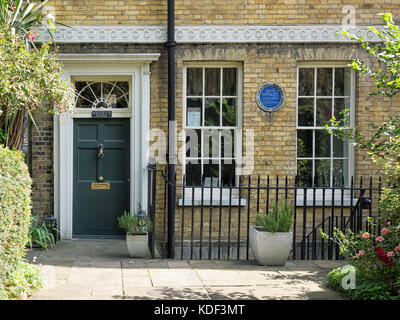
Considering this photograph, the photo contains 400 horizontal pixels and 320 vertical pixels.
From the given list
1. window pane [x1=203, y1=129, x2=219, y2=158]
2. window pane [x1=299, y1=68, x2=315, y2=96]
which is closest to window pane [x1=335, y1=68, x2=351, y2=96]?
window pane [x1=299, y1=68, x2=315, y2=96]

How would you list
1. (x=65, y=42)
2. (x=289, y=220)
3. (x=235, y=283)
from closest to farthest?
1. (x=235, y=283)
2. (x=289, y=220)
3. (x=65, y=42)

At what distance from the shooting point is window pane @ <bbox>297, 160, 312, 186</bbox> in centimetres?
986

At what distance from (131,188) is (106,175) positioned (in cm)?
58

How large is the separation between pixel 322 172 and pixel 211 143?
2.10 meters

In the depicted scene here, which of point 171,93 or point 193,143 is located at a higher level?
point 171,93

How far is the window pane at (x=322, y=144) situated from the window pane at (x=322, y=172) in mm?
147

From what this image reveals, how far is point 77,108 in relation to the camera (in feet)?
32.2

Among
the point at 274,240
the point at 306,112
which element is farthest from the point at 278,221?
the point at 306,112

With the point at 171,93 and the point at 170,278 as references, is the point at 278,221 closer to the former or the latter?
the point at 170,278

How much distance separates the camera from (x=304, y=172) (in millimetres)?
9875

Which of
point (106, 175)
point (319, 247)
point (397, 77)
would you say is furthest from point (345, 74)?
point (106, 175)

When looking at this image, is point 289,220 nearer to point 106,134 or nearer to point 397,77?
point 397,77

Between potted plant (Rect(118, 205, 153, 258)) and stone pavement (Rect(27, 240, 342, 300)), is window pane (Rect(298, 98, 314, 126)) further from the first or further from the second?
potted plant (Rect(118, 205, 153, 258))

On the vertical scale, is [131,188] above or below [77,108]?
below
